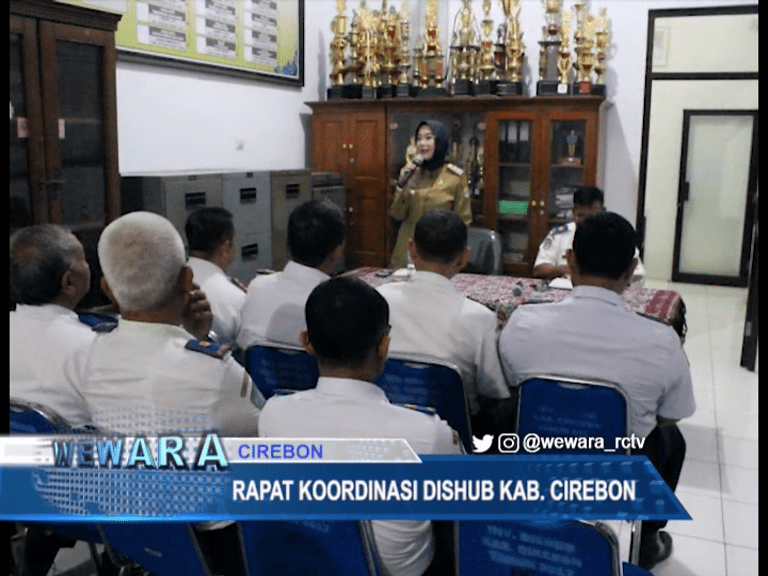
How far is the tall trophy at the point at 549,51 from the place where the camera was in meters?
5.16

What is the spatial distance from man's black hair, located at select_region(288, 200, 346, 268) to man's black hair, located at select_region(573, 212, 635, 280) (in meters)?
0.74

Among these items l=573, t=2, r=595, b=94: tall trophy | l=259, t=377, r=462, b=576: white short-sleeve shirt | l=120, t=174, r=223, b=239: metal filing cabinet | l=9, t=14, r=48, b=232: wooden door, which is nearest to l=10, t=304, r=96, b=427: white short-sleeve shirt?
l=259, t=377, r=462, b=576: white short-sleeve shirt

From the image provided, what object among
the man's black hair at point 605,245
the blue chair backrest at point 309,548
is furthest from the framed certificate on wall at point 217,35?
the blue chair backrest at point 309,548

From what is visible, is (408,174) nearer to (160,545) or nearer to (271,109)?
(271,109)

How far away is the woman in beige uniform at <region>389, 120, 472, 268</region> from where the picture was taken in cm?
428

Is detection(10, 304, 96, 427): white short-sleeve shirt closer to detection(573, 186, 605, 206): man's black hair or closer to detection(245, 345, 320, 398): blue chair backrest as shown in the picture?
detection(245, 345, 320, 398): blue chair backrest

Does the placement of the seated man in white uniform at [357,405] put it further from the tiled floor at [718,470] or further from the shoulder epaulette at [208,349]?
the tiled floor at [718,470]

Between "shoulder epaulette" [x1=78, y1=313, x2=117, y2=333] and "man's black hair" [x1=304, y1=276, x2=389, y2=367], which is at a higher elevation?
"man's black hair" [x1=304, y1=276, x2=389, y2=367]

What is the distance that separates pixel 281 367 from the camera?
1998 millimetres

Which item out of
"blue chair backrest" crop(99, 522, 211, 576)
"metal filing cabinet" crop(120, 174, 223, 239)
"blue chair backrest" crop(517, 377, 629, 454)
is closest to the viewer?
"blue chair backrest" crop(99, 522, 211, 576)

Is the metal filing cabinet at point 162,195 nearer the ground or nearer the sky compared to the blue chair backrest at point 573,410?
nearer the sky

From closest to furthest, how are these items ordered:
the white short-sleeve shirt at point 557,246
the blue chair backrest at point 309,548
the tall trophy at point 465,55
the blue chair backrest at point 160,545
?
the blue chair backrest at point 309,548
the blue chair backrest at point 160,545
the white short-sleeve shirt at point 557,246
the tall trophy at point 465,55

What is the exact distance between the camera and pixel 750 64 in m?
5.97

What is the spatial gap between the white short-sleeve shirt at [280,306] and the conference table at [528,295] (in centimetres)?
46
